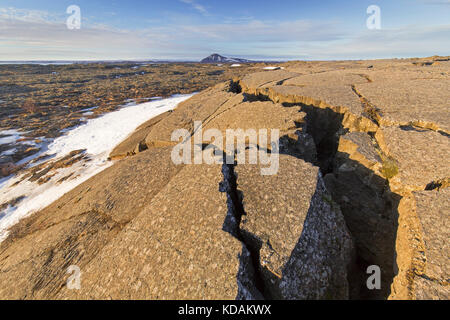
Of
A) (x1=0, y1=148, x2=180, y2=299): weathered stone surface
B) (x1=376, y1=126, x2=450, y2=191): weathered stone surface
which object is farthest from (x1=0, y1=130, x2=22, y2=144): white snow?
(x1=376, y1=126, x2=450, y2=191): weathered stone surface

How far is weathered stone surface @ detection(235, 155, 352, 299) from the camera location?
10.2ft

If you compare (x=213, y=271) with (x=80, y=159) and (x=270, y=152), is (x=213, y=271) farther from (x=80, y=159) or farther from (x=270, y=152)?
(x=80, y=159)

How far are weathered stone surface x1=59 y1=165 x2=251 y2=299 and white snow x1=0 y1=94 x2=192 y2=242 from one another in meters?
6.38

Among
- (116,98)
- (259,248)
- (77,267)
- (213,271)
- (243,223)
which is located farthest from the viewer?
(116,98)

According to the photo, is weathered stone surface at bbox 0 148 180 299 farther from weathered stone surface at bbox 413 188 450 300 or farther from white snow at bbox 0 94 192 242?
weathered stone surface at bbox 413 188 450 300

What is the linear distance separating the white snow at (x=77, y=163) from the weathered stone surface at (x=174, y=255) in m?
6.38

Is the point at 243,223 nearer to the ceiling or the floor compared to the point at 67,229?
nearer to the ceiling

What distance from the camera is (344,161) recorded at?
529 centimetres

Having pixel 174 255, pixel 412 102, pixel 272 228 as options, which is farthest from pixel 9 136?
pixel 412 102

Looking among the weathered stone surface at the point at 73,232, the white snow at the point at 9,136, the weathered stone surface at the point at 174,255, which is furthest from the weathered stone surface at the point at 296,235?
the white snow at the point at 9,136

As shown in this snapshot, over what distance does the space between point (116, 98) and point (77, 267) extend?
30.1 m

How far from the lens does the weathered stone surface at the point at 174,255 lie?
2922 millimetres

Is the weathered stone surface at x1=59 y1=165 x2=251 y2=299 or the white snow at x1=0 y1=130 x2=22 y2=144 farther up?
the white snow at x1=0 y1=130 x2=22 y2=144
